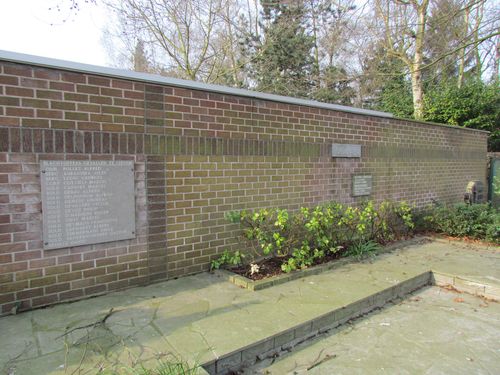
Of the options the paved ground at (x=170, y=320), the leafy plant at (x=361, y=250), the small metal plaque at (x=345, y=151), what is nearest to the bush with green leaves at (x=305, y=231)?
the leafy plant at (x=361, y=250)

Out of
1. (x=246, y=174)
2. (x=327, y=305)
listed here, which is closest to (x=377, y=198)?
(x=246, y=174)

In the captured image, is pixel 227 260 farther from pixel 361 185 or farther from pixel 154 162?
pixel 361 185

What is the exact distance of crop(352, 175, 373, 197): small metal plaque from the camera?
657 centimetres

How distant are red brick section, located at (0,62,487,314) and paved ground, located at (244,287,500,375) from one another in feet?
6.47

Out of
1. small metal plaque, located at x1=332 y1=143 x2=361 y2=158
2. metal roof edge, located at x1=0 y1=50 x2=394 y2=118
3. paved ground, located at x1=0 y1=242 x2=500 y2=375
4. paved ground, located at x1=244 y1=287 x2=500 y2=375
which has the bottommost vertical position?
paved ground, located at x1=244 y1=287 x2=500 y2=375

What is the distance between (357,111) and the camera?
648 cm

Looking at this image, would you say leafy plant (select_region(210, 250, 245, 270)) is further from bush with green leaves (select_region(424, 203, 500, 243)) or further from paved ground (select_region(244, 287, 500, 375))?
bush with green leaves (select_region(424, 203, 500, 243))

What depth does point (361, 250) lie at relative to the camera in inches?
220

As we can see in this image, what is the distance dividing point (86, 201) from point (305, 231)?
313 cm

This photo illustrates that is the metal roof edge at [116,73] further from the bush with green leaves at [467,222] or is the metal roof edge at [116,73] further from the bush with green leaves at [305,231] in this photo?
the bush with green leaves at [467,222]

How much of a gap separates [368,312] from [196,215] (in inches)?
91.3

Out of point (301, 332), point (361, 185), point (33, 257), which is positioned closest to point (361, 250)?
point (361, 185)

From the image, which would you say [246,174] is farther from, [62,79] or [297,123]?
[62,79]

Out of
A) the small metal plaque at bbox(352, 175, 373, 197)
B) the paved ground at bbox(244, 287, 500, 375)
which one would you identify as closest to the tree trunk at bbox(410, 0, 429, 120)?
the small metal plaque at bbox(352, 175, 373, 197)
